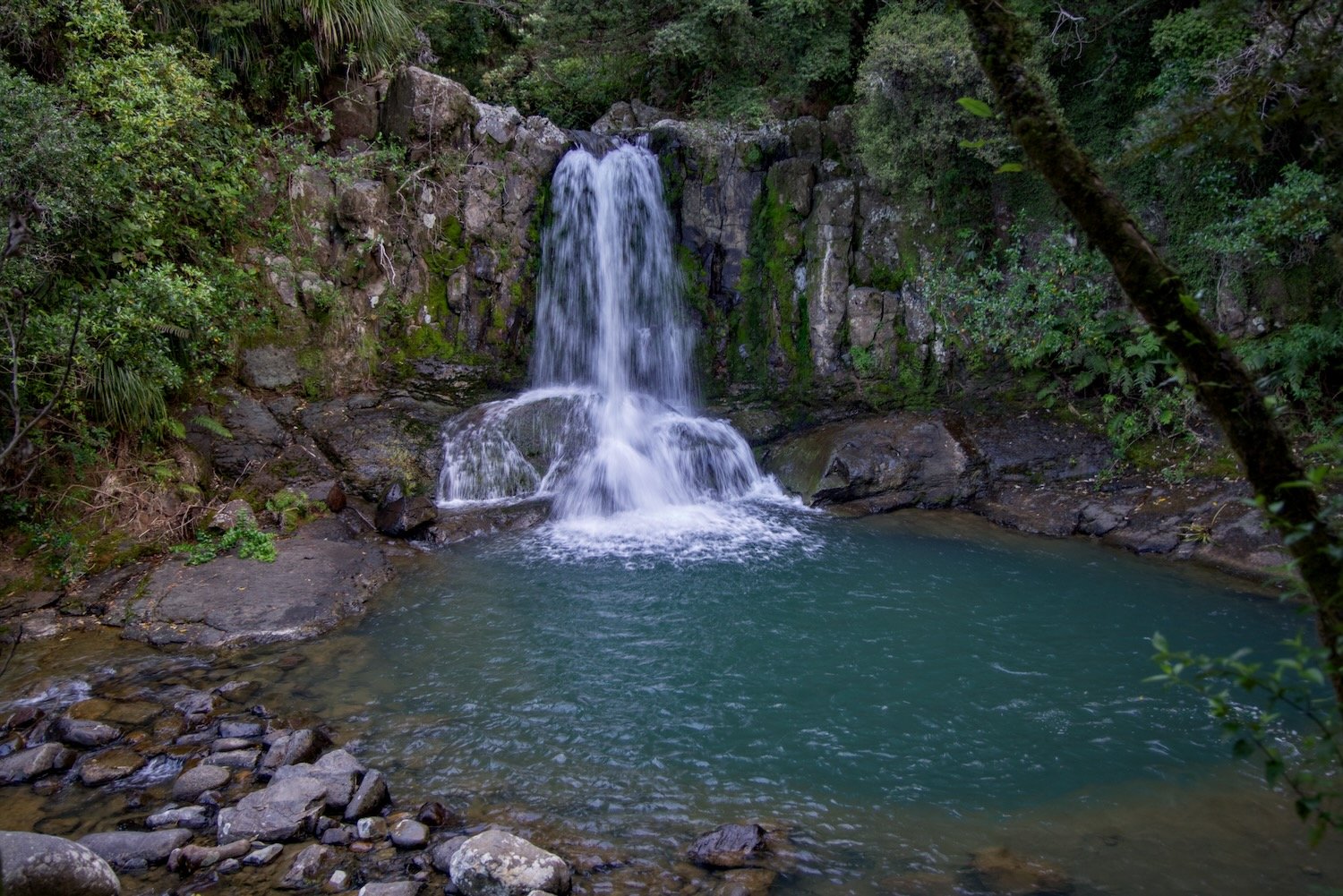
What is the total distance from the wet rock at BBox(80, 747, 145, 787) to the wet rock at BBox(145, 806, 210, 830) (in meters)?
0.68

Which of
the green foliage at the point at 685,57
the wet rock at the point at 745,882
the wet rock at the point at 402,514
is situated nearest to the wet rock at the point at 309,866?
the wet rock at the point at 745,882

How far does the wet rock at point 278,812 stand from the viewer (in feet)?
14.7

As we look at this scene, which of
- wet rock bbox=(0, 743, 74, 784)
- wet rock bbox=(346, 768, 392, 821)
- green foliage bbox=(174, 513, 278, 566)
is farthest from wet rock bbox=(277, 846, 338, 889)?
green foliage bbox=(174, 513, 278, 566)

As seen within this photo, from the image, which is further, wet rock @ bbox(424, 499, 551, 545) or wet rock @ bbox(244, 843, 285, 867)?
wet rock @ bbox(424, 499, 551, 545)

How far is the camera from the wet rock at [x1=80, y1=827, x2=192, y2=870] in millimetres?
4281

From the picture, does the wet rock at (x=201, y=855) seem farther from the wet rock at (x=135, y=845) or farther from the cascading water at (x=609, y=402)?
the cascading water at (x=609, y=402)

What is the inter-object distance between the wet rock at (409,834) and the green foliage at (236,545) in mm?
4667

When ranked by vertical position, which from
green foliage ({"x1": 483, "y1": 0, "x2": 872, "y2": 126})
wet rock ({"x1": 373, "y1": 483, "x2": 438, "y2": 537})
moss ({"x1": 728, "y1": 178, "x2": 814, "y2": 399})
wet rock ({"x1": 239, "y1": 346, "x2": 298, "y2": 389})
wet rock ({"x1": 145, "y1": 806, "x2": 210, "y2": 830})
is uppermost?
green foliage ({"x1": 483, "y1": 0, "x2": 872, "y2": 126})

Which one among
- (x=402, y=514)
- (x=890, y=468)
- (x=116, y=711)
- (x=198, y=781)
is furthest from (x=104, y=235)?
(x=890, y=468)

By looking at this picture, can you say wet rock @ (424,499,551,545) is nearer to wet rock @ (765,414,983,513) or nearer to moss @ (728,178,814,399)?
wet rock @ (765,414,983,513)

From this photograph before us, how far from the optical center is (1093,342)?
10.8m

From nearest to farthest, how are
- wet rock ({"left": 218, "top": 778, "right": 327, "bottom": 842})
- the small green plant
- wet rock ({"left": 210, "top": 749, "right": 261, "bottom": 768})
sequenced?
1. wet rock ({"left": 218, "top": 778, "right": 327, "bottom": 842})
2. wet rock ({"left": 210, "top": 749, "right": 261, "bottom": 768})
3. the small green plant

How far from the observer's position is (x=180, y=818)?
464cm

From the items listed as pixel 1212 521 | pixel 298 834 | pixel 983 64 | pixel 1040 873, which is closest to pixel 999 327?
pixel 1212 521
